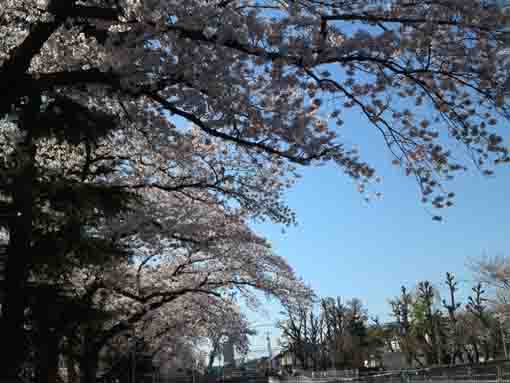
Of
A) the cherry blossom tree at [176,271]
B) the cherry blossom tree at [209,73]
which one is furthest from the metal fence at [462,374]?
the cherry blossom tree at [209,73]

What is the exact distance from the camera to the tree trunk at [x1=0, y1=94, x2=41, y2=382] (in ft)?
24.7

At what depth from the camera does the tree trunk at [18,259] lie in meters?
7.52

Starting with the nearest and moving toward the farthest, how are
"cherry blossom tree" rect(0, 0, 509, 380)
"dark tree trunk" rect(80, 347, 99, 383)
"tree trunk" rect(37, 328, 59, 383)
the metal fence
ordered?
"cherry blossom tree" rect(0, 0, 509, 380), "tree trunk" rect(37, 328, 59, 383), the metal fence, "dark tree trunk" rect(80, 347, 99, 383)

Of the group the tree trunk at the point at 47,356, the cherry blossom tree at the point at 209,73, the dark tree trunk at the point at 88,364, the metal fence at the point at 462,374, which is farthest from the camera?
the dark tree trunk at the point at 88,364

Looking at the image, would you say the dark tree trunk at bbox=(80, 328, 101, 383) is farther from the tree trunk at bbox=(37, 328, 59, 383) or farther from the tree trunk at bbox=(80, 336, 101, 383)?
the tree trunk at bbox=(37, 328, 59, 383)

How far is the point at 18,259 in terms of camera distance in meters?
8.21

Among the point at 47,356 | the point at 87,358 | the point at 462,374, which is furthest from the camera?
the point at 87,358

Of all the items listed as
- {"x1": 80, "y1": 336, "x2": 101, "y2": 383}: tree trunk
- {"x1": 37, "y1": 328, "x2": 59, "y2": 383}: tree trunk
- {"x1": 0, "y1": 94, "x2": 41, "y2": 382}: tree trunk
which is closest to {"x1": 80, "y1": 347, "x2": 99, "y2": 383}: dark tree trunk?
{"x1": 80, "y1": 336, "x2": 101, "y2": 383}: tree trunk

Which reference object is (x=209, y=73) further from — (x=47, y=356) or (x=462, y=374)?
(x=462, y=374)

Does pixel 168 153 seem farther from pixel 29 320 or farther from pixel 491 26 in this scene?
pixel 491 26

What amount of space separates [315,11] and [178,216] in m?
8.33

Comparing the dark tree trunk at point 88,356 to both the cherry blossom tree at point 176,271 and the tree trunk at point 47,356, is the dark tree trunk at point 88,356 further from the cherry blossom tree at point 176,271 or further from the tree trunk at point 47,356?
the tree trunk at point 47,356

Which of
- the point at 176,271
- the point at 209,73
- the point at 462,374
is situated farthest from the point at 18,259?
the point at 462,374

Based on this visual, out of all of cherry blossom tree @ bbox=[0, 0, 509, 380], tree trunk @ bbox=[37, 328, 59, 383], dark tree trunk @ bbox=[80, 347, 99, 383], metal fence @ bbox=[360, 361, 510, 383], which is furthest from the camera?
dark tree trunk @ bbox=[80, 347, 99, 383]
